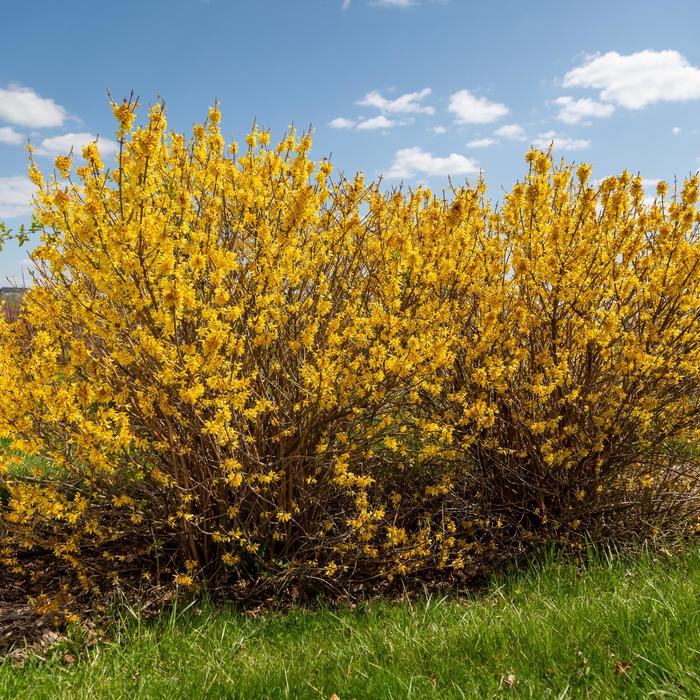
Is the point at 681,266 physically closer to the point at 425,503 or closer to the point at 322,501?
the point at 425,503

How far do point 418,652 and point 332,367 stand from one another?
1.35 m

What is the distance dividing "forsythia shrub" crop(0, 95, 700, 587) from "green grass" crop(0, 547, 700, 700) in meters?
0.43

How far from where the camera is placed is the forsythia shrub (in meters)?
3.04

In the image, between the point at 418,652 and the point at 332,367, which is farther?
the point at 332,367

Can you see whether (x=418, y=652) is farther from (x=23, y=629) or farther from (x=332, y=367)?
(x=23, y=629)

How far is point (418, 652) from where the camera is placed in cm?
263

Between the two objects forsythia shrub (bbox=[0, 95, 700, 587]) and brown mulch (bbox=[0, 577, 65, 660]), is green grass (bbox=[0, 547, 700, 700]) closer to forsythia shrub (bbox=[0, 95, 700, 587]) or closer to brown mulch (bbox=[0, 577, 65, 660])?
brown mulch (bbox=[0, 577, 65, 660])

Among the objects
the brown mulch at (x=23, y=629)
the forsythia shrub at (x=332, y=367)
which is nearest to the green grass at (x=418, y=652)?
the brown mulch at (x=23, y=629)

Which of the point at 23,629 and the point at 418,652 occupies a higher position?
the point at 418,652

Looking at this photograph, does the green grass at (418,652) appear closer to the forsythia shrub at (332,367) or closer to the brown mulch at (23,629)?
the brown mulch at (23,629)

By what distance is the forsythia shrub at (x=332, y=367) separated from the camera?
9.98ft

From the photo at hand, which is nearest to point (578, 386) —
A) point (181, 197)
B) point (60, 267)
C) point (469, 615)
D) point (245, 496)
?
point (469, 615)

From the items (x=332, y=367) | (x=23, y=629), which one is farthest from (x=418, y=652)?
(x=23, y=629)

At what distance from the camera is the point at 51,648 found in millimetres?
3111
